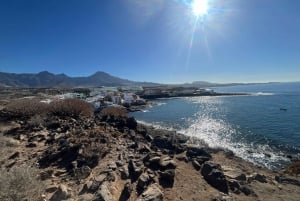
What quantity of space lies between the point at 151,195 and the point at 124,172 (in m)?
2.18

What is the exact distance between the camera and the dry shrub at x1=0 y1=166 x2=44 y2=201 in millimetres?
6656

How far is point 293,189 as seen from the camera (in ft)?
38.4

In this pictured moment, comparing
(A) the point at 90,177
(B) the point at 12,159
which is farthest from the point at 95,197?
(B) the point at 12,159

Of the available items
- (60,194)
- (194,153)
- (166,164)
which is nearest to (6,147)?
(60,194)

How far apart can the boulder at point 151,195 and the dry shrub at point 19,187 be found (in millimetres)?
3467

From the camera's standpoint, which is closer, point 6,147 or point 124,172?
point 124,172

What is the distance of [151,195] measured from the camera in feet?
28.1

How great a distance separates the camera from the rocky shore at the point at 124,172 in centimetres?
890

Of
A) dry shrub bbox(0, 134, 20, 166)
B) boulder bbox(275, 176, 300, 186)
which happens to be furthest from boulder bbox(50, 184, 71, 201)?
boulder bbox(275, 176, 300, 186)

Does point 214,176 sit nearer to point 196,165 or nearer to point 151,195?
point 196,165

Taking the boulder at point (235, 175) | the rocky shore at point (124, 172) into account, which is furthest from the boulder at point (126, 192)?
the boulder at point (235, 175)

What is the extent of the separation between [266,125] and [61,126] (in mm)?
29924

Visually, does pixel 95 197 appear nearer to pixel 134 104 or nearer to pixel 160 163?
pixel 160 163

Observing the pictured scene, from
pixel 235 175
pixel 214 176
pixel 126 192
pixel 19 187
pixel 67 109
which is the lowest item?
pixel 235 175
